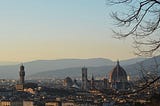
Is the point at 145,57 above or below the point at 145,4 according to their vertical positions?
below

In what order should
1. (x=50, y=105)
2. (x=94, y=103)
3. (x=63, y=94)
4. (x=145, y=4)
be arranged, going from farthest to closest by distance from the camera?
1. (x=63, y=94)
2. (x=50, y=105)
3. (x=94, y=103)
4. (x=145, y=4)

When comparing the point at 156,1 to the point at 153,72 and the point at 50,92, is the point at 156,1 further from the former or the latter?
the point at 50,92

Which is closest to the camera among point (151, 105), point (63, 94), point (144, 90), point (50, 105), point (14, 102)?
point (144, 90)

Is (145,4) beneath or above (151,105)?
above

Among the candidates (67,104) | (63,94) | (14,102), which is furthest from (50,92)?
(67,104)

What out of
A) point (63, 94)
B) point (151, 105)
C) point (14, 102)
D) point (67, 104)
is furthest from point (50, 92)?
point (151, 105)

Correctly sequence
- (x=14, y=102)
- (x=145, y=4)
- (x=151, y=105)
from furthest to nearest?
(x=14, y=102), (x=151, y=105), (x=145, y=4)

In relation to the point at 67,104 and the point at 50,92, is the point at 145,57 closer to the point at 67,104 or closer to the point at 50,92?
the point at 67,104

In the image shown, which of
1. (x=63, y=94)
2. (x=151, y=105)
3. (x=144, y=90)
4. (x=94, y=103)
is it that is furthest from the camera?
(x=63, y=94)

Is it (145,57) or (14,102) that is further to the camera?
(14,102)
